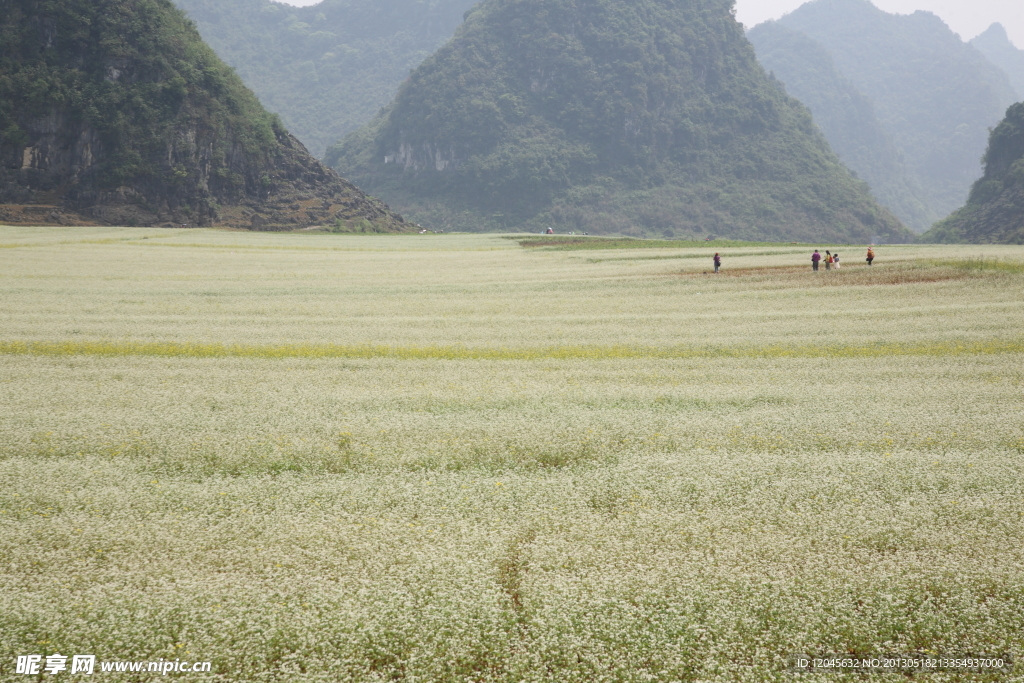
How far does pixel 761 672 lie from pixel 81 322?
25982 millimetres

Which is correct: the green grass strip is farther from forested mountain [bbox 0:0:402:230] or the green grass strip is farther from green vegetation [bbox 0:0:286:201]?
green vegetation [bbox 0:0:286:201]

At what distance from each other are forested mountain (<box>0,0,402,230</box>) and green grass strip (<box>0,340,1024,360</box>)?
91.2 m

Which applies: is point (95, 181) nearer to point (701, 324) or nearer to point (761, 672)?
point (701, 324)

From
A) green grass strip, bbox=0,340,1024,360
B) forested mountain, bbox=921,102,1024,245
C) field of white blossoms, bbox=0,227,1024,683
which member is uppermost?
forested mountain, bbox=921,102,1024,245

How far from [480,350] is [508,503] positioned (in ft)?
38.8

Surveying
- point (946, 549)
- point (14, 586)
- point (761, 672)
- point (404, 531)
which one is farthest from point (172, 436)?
point (946, 549)

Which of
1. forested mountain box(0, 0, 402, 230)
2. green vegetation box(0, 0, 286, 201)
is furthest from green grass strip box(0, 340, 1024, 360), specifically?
green vegetation box(0, 0, 286, 201)

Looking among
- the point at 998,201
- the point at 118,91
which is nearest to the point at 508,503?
the point at 118,91

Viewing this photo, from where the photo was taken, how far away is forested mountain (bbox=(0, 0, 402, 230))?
99.9 metres

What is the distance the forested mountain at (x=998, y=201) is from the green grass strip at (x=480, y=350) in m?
120

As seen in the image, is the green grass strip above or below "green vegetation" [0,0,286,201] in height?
below

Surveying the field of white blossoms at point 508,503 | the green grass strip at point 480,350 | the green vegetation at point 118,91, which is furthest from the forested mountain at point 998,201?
the green vegetation at point 118,91

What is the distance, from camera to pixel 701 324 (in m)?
25.4

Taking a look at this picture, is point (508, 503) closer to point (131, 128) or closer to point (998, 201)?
point (131, 128)
